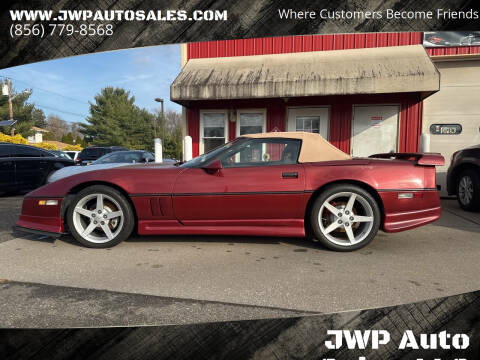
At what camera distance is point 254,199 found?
9.25ft

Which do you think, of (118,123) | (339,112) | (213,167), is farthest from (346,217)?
(118,123)

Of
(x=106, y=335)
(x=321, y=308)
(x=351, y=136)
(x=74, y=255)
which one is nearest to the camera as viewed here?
(x=106, y=335)

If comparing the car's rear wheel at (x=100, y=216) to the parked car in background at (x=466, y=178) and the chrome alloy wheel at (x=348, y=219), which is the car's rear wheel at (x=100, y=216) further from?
the parked car in background at (x=466, y=178)

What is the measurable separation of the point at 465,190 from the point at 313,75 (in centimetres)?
377

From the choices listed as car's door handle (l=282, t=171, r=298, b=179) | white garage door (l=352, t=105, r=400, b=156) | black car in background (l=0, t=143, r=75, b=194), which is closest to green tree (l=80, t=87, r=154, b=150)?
black car in background (l=0, t=143, r=75, b=194)

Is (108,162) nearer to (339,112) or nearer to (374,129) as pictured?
(339,112)

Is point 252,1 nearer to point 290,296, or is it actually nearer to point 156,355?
point 156,355

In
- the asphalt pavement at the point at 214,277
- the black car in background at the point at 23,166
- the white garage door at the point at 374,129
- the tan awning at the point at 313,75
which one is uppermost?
the tan awning at the point at 313,75

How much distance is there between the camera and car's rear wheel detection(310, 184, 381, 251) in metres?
2.83

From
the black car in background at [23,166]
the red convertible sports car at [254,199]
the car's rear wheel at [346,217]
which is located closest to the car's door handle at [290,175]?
the red convertible sports car at [254,199]

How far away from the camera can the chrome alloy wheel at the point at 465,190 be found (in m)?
4.89

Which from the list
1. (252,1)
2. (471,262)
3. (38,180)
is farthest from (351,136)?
(38,180)

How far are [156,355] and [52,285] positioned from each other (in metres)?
1.60

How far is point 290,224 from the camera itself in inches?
112
